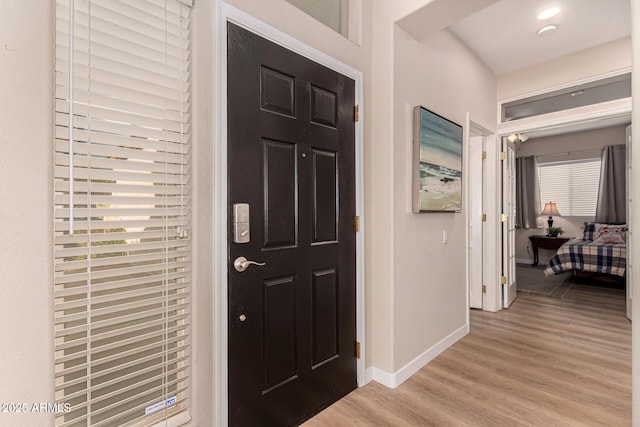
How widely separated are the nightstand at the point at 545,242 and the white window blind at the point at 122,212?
24.1ft

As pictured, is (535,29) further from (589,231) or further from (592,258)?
(589,231)

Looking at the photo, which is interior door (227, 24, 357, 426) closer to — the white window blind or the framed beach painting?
the white window blind

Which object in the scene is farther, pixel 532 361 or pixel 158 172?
pixel 532 361

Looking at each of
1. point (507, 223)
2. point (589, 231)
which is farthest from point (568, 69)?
point (589, 231)

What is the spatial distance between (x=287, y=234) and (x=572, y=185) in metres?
7.46

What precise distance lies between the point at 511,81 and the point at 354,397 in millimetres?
3859

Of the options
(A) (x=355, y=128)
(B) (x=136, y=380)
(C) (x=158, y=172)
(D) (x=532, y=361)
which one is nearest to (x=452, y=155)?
(A) (x=355, y=128)

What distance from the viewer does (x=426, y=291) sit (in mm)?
2529

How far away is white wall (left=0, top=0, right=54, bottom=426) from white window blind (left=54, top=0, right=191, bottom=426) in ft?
0.11

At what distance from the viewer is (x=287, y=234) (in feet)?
5.64

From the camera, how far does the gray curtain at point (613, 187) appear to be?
5.94 metres

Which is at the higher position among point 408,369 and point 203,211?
point 203,211

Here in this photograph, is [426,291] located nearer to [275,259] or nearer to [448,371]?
[448,371]

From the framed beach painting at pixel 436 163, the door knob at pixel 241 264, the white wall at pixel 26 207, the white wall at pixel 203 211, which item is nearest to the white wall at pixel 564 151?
the framed beach painting at pixel 436 163
